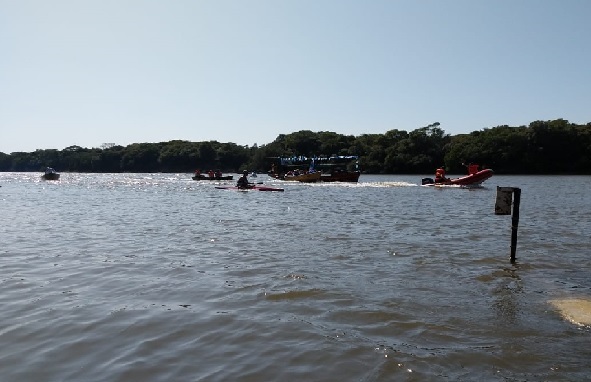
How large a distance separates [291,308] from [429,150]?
12031 cm

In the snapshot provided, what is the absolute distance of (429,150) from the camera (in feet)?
403

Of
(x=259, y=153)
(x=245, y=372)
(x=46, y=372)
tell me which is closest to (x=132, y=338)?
(x=46, y=372)

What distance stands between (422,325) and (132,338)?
12.4 ft

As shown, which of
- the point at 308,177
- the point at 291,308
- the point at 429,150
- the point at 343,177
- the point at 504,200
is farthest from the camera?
the point at 429,150

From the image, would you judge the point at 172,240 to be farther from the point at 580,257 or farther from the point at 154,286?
the point at 580,257

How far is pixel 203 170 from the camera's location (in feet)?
567

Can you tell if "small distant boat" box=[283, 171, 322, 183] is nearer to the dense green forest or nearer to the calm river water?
the calm river water

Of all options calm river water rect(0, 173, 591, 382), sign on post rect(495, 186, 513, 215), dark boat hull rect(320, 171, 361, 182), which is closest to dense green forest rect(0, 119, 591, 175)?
dark boat hull rect(320, 171, 361, 182)

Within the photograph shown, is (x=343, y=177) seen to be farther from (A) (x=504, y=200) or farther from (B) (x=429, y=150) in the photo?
(B) (x=429, y=150)

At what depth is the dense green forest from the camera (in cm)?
10488

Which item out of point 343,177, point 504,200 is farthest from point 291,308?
point 343,177

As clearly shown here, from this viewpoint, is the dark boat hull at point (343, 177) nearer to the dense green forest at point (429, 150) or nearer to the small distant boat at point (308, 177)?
the small distant boat at point (308, 177)

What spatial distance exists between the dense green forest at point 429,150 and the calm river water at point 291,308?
9937cm

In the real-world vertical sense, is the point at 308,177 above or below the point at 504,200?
below
